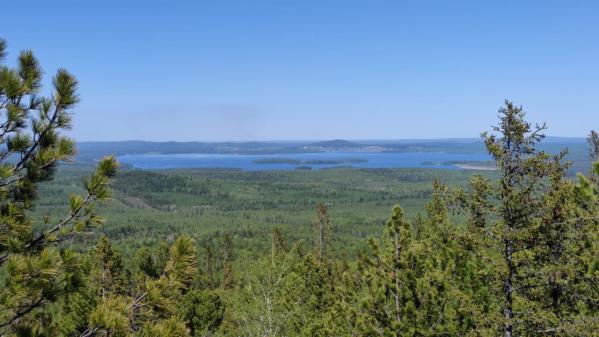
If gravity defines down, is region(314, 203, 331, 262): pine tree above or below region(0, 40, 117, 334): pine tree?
below

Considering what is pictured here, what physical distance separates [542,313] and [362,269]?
551 cm

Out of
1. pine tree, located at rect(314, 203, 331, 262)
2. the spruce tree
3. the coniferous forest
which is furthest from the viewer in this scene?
pine tree, located at rect(314, 203, 331, 262)

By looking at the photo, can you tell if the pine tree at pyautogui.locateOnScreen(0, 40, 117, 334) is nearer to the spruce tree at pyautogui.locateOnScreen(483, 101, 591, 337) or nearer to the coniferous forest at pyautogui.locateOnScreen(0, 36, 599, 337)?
the coniferous forest at pyautogui.locateOnScreen(0, 36, 599, 337)

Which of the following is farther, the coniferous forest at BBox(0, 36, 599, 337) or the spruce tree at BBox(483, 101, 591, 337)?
the spruce tree at BBox(483, 101, 591, 337)

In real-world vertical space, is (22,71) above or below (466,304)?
above

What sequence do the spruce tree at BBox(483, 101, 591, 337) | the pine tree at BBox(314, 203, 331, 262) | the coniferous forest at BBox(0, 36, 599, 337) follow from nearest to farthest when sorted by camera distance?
1. the coniferous forest at BBox(0, 36, 599, 337)
2. the spruce tree at BBox(483, 101, 591, 337)
3. the pine tree at BBox(314, 203, 331, 262)

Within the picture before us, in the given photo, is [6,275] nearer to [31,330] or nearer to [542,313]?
[31,330]

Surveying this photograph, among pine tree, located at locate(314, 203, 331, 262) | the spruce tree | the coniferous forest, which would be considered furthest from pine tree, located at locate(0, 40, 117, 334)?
pine tree, located at locate(314, 203, 331, 262)

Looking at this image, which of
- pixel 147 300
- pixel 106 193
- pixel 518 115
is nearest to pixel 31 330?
pixel 147 300

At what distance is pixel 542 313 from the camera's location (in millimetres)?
10656

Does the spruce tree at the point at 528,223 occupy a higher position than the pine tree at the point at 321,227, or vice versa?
the spruce tree at the point at 528,223

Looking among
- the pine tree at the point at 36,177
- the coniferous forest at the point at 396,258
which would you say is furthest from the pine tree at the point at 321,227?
the pine tree at the point at 36,177

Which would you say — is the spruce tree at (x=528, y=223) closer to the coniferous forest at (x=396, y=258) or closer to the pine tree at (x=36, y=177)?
the coniferous forest at (x=396, y=258)

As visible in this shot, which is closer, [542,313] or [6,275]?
[6,275]
